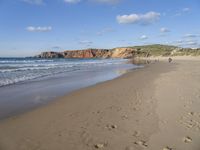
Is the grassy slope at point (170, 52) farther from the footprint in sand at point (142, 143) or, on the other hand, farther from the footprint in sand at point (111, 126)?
the footprint in sand at point (142, 143)

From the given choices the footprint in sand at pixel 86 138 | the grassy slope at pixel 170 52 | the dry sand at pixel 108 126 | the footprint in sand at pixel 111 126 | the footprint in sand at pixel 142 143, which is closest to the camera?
the footprint in sand at pixel 142 143

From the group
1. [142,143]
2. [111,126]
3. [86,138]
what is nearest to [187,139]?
[142,143]

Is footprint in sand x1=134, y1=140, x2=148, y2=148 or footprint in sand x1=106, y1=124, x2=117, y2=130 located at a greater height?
footprint in sand x1=134, y1=140, x2=148, y2=148

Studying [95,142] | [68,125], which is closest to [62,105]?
[68,125]

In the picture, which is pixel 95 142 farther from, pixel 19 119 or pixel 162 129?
pixel 19 119

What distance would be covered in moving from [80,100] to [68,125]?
3.45 metres

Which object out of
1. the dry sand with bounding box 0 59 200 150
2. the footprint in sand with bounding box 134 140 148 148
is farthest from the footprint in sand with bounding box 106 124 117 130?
the footprint in sand with bounding box 134 140 148 148

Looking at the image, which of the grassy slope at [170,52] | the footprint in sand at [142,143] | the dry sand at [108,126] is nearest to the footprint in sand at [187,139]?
the dry sand at [108,126]

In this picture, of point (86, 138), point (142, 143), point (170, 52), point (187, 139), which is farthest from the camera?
point (170, 52)

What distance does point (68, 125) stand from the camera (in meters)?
5.80

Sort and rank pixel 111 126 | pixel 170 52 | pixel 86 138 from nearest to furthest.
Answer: pixel 86 138
pixel 111 126
pixel 170 52

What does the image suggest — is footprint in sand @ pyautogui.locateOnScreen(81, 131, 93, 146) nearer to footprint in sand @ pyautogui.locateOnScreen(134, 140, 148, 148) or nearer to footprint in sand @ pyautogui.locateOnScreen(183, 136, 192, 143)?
footprint in sand @ pyautogui.locateOnScreen(134, 140, 148, 148)

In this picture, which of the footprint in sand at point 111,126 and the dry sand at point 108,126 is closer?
the dry sand at point 108,126

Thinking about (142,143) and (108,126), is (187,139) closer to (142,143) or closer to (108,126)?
(142,143)
